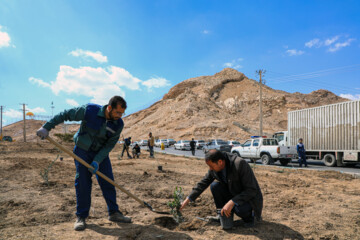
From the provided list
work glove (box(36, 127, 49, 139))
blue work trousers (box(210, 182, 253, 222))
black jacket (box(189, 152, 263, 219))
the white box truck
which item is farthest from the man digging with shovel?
the white box truck

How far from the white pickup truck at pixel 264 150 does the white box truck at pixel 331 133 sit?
18.7 inches

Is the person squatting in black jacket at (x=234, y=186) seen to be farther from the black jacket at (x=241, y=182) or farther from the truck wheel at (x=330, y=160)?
the truck wheel at (x=330, y=160)

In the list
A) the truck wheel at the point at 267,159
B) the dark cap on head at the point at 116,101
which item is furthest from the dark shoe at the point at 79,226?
the truck wheel at the point at 267,159

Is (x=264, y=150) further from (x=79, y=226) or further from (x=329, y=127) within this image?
(x=79, y=226)

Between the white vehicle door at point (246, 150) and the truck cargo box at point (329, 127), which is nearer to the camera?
the truck cargo box at point (329, 127)

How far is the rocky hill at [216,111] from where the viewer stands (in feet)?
164

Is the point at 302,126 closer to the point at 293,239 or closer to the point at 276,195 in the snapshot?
the point at 276,195

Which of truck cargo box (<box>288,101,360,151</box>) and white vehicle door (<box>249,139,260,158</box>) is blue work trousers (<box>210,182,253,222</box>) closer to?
truck cargo box (<box>288,101,360,151</box>)

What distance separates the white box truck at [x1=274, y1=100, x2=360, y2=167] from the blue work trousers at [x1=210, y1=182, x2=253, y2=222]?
1144 cm

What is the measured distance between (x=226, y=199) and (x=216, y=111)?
185ft

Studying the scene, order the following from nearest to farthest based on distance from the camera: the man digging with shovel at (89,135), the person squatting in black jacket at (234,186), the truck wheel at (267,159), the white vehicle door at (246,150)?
the person squatting in black jacket at (234,186)
the man digging with shovel at (89,135)
the truck wheel at (267,159)
the white vehicle door at (246,150)

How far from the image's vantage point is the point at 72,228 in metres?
3.38

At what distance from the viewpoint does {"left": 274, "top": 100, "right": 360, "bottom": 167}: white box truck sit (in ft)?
41.3

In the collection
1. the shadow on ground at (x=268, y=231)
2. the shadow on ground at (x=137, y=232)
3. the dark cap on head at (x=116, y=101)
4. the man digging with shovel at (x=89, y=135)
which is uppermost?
the dark cap on head at (x=116, y=101)
